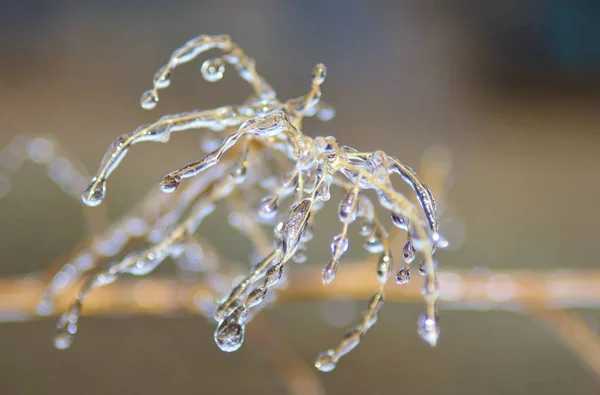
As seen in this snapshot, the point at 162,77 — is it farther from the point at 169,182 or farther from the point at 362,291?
the point at 362,291

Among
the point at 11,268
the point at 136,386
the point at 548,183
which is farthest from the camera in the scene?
the point at 548,183

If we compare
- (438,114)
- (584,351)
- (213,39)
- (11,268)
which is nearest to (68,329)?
(213,39)

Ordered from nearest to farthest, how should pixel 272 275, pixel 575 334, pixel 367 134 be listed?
pixel 272 275 < pixel 575 334 < pixel 367 134

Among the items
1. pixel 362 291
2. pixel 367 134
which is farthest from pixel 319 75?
pixel 367 134

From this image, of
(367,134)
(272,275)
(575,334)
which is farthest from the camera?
(367,134)

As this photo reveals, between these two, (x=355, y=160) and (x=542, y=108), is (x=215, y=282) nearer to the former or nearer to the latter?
(x=355, y=160)

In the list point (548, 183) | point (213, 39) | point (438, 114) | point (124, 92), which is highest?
point (124, 92)
